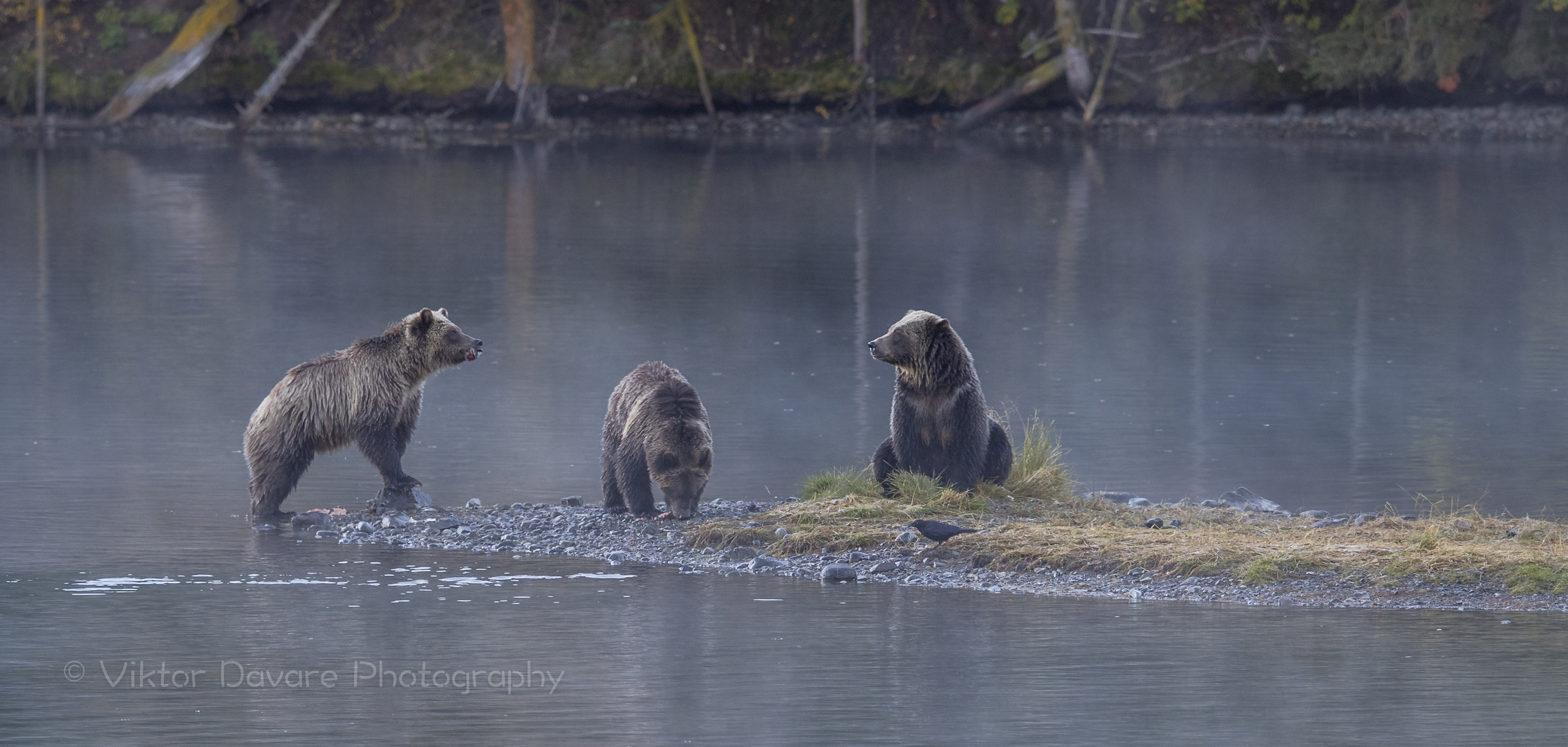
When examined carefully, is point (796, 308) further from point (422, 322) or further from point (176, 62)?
point (176, 62)

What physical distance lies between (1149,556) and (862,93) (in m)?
39.6

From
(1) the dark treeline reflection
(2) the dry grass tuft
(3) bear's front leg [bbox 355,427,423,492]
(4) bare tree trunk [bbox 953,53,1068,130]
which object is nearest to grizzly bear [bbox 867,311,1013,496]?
(2) the dry grass tuft

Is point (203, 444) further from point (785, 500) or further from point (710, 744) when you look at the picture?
point (710, 744)

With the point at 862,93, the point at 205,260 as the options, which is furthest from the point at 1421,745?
the point at 862,93

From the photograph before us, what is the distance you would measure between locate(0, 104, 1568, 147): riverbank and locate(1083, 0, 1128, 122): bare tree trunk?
580 mm

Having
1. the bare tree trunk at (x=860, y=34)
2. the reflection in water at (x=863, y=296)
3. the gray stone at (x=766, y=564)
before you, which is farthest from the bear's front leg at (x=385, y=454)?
the bare tree trunk at (x=860, y=34)

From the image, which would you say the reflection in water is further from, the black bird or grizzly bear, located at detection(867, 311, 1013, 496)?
the black bird

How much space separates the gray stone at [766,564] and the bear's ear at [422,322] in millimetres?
2668

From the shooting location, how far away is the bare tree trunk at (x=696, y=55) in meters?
47.0

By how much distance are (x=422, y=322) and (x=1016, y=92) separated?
120ft

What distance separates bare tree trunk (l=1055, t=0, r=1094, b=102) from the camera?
45.5 m

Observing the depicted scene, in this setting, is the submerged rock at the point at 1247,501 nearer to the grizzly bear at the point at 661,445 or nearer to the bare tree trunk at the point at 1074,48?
the grizzly bear at the point at 661,445

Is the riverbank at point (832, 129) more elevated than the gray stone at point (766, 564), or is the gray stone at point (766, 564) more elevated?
the riverbank at point (832, 129)

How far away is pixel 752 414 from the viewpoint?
1556cm
